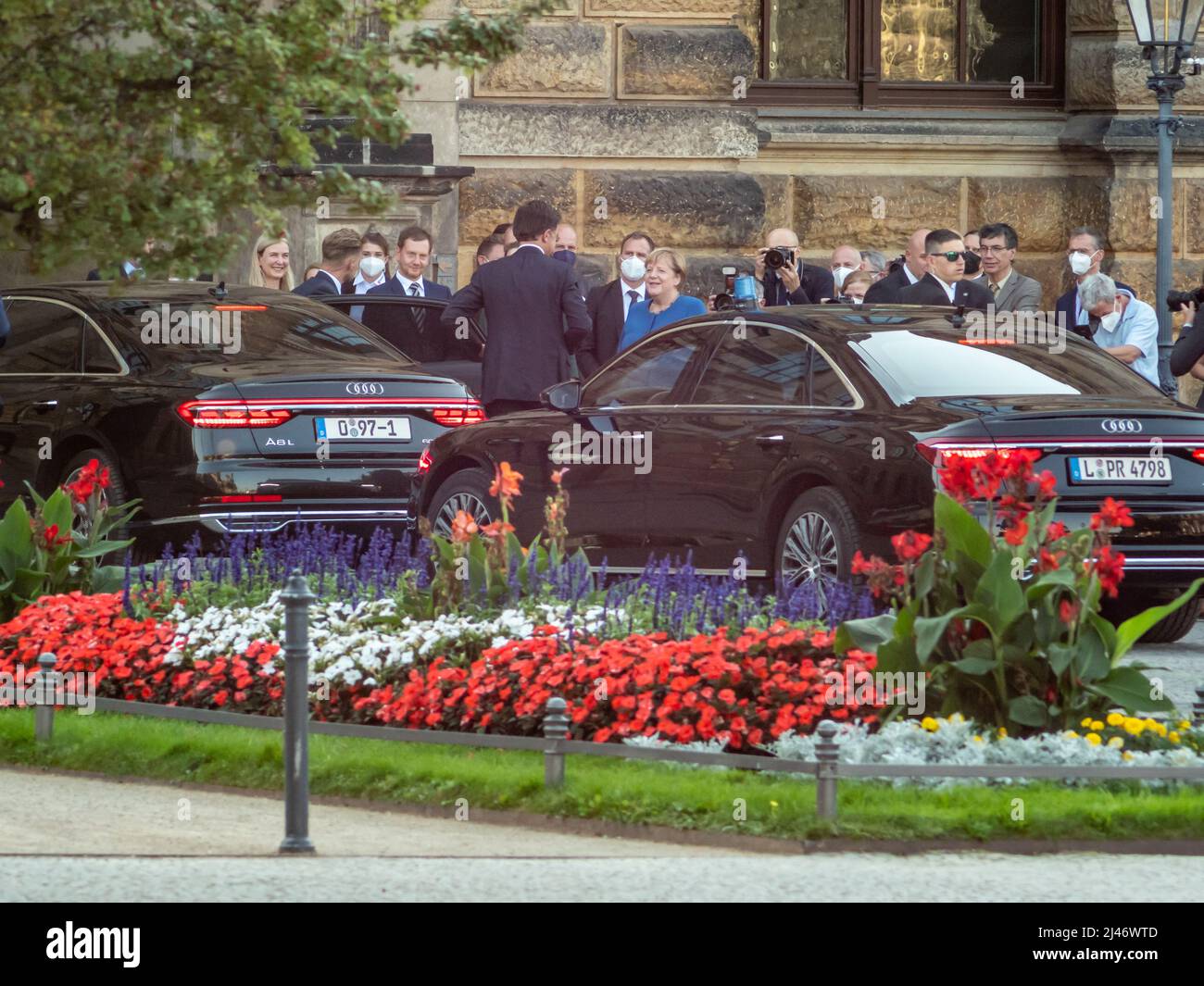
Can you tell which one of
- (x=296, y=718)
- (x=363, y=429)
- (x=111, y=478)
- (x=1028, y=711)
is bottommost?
(x=1028, y=711)

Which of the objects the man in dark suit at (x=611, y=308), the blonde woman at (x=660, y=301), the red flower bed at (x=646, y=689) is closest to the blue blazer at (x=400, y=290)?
the man in dark suit at (x=611, y=308)

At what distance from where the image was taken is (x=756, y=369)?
13.7m

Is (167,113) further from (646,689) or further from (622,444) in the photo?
(646,689)

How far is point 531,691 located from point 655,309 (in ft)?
22.2

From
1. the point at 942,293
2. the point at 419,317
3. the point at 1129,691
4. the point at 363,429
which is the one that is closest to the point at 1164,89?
the point at 942,293

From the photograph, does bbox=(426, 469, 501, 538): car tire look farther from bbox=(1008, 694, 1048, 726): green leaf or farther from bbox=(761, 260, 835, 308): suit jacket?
bbox=(1008, 694, 1048, 726): green leaf

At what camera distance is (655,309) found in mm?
16672

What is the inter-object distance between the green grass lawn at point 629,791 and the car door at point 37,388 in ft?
15.3

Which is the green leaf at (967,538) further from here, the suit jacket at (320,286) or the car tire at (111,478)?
the suit jacket at (320,286)

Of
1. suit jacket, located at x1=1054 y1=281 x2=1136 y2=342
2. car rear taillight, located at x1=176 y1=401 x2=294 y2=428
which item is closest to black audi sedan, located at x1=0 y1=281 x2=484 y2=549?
car rear taillight, located at x1=176 y1=401 x2=294 y2=428

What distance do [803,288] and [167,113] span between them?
6.87 meters

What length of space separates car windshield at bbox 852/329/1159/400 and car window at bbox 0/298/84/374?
15.2 feet
